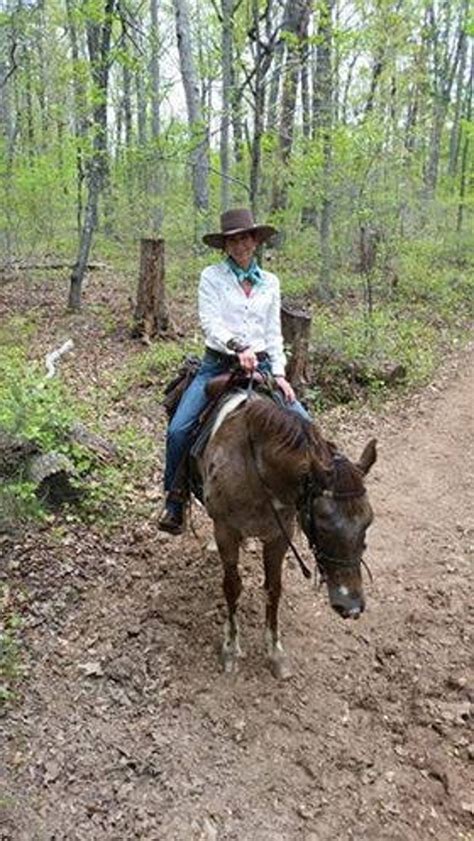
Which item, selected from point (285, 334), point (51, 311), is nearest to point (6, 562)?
point (285, 334)

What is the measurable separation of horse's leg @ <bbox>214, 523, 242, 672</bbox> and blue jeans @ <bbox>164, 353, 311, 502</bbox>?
721 mm

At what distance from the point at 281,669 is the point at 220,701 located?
472 millimetres

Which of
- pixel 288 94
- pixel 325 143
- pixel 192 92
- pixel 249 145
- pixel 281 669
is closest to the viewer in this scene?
pixel 281 669

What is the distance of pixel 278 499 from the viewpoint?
12.9 feet

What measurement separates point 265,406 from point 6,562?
2520mm

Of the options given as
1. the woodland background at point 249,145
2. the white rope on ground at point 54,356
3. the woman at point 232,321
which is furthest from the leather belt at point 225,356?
the woodland background at point 249,145

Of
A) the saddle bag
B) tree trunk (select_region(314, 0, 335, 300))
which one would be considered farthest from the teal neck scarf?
tree trunk (select_region(314, 0, 335, 300))

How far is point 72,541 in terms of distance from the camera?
5422 millimetres

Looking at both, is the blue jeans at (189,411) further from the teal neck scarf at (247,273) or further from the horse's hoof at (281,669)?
the horse's hoof at (281,669)

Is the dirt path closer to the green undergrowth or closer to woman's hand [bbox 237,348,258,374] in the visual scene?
the green undergrowth

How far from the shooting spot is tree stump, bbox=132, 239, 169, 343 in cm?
1089

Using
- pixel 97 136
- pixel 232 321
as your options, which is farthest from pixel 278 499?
pixel 97 136

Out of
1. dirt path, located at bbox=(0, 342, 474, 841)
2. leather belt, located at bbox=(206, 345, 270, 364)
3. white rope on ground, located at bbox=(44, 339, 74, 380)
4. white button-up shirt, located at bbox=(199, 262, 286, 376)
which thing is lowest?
dirt path, located at bbox=(0, 342, 474, 841)

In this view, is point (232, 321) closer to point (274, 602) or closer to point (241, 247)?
point (241, 247)
